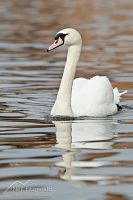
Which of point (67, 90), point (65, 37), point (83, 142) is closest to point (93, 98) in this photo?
point (67, 90)

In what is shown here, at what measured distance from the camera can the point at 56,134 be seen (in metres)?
10.6

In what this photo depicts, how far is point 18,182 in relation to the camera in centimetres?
771

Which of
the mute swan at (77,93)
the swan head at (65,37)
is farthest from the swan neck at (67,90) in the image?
the swan head at (65,37)

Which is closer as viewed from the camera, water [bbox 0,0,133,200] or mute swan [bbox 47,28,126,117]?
water [bbox 0,0,133,200]

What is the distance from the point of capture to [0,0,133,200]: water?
7.58m

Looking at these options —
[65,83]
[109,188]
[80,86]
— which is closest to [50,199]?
[109,188]

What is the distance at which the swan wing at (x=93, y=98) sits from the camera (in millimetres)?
12047

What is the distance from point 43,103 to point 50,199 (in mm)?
6638

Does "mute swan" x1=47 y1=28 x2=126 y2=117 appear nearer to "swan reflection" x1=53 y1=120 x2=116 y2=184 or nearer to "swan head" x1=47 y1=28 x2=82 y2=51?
"swan head" x1=47 y1=28 x2=82 y2=51

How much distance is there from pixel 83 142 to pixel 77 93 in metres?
2.82

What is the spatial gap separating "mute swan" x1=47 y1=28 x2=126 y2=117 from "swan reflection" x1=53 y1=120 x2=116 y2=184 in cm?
32

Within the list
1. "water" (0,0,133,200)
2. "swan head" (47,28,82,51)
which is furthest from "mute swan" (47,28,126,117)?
"water" (0,0,133,200)

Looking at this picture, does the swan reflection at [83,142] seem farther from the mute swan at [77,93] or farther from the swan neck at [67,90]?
the mute swan at [77,93]

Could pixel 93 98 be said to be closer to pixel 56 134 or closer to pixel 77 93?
pixel 77 93
